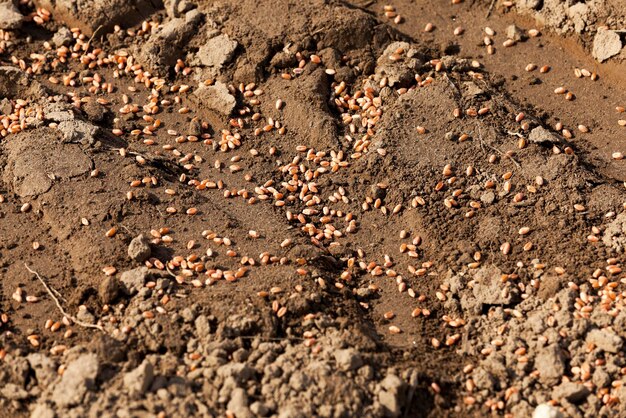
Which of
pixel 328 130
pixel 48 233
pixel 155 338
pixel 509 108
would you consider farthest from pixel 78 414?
pixel 509 108

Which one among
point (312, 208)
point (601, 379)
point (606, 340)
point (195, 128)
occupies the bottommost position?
point (601, 379)

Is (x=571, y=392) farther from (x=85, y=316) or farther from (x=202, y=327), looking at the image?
(x=85, y=316)

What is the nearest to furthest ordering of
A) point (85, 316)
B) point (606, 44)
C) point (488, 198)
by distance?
point (85, 316), point (488, 198), point (606, 44)

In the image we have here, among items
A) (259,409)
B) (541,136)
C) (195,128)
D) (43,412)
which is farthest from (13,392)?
(541,136)

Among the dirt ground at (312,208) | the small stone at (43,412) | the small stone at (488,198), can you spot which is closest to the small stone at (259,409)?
the dirt ground at (312,208)

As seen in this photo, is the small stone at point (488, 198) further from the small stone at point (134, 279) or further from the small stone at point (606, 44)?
the small stone at point (134, 279)

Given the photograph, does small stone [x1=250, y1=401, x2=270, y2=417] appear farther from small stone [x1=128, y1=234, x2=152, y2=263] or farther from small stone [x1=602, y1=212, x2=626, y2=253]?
small stone [x1=602, y1=212, x2=626, y2=253]

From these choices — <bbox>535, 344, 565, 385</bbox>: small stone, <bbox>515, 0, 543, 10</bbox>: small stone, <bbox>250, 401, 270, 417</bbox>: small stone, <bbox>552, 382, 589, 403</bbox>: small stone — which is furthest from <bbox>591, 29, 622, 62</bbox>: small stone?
<bbox>250, 401, 270, 417</bbox>: small stone

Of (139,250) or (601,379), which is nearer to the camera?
(601,379)
